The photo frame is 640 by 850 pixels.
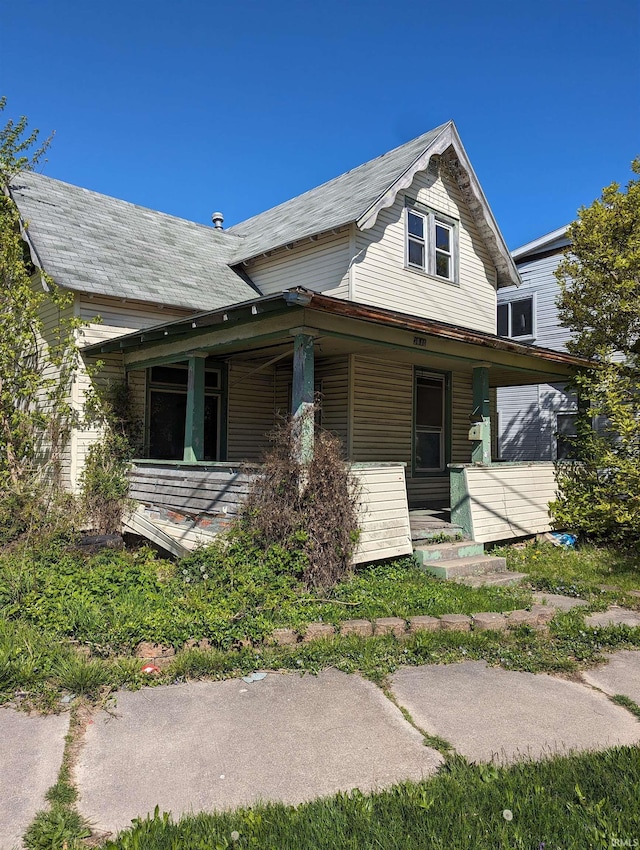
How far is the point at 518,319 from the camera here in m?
19.7

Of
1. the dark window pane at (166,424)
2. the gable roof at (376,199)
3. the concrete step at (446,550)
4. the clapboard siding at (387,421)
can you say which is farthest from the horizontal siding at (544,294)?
the dark window pane at (166,424)

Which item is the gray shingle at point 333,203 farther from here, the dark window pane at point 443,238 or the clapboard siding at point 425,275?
the dark window pane at point 443,238

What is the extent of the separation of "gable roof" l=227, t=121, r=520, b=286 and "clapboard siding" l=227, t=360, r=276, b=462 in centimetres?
285

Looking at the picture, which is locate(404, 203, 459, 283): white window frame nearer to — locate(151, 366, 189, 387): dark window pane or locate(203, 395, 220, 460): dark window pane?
locate(203, 395, 220, 460): dark window pane

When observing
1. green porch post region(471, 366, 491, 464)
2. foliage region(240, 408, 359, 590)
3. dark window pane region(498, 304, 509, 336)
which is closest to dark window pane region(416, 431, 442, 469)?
green porch post region(471, 366, 491, 464)

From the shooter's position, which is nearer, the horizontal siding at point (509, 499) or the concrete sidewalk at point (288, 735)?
the concrete sidewalk at point (288, 735)

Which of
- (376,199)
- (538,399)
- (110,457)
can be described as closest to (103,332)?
(110,457)

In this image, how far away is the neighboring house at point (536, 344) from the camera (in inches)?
715

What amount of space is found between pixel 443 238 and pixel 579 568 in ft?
26.0

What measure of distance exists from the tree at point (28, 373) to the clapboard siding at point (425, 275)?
5.41 metres

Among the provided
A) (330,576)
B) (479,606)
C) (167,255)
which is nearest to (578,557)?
(479,606)

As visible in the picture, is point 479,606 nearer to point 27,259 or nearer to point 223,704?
point 223,704

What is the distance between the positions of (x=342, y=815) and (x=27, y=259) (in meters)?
12.1

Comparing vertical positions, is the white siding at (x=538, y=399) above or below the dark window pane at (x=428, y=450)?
above
